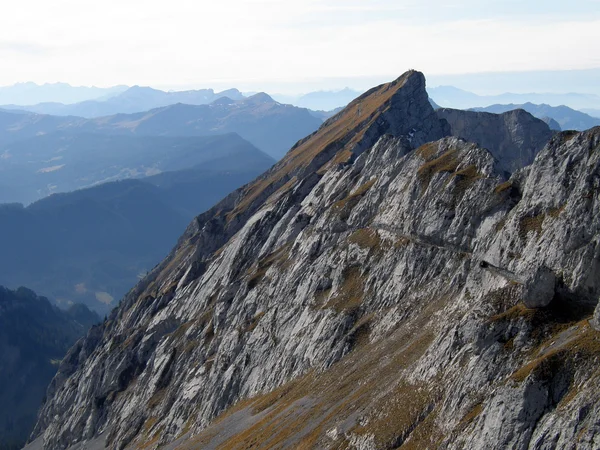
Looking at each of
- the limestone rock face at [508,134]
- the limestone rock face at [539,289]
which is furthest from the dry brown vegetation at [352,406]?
the limestone rock face at [508,134]

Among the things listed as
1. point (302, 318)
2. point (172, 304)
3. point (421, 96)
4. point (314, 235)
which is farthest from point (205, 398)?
point (421, 96)

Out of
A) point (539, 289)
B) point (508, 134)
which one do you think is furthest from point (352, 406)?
point (508, 134)

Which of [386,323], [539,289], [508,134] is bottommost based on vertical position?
[386,323]

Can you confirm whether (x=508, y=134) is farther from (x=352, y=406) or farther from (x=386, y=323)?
(x=352, y=406)

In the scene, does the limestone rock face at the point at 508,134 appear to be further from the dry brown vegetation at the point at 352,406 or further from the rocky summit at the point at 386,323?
the dry brown vegetation at the point at 352,406

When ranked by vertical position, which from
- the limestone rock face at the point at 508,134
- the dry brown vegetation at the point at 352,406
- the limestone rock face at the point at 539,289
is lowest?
the dry brown vegetation at the point at 352,406

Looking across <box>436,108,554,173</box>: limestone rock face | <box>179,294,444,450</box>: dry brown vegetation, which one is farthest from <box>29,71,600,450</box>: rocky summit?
<box>436,108,554,173</box>: limestone rock face

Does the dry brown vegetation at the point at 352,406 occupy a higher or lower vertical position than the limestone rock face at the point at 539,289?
lower
